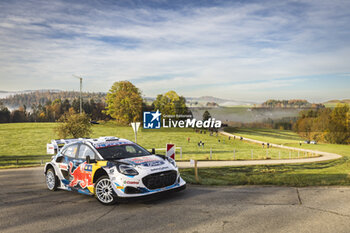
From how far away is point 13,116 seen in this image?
4195 inches

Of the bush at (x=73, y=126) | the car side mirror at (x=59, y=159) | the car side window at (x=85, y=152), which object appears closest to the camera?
the car side window at (x=85, y=152)

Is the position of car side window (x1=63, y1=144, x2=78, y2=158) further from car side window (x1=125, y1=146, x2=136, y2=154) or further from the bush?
the bush

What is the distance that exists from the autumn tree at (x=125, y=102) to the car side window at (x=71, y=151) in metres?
55.9

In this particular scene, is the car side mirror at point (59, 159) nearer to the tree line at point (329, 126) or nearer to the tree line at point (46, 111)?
the tree line at point (46, 111)

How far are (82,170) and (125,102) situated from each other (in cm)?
5849

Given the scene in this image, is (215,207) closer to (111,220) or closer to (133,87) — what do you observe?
(111,220)

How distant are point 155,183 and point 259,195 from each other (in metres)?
2.73

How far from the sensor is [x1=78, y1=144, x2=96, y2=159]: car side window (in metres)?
8.18

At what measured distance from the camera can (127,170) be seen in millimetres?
7215

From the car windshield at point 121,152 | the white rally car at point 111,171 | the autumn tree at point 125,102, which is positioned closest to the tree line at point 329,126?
the autumn tree at point 125,102

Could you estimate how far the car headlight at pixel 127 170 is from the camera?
7.16 metres

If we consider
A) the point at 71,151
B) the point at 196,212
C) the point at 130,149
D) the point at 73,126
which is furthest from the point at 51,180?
the point at 73,126

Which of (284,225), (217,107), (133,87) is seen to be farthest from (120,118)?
(284,225)

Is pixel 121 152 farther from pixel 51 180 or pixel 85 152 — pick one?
pixel 51 180
